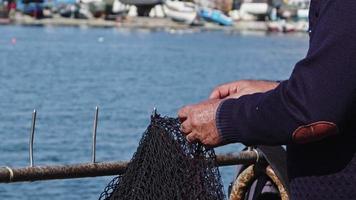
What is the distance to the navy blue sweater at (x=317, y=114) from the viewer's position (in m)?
2.34

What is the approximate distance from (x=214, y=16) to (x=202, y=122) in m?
96.8

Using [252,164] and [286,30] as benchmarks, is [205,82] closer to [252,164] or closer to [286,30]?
[252,164]

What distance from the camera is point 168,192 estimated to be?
276cm

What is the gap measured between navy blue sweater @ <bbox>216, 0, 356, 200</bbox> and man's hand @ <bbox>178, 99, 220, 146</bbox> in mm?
20

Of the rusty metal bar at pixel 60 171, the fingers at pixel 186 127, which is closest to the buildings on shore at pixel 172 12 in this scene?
the rusty metal bar at pixel 60 171

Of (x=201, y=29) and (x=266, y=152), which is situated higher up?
(x=266, y=152)

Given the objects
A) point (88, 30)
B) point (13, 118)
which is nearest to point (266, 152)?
point (13, 118)

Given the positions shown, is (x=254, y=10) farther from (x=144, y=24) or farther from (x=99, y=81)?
(x=99, y=81)

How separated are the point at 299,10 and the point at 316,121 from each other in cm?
9746

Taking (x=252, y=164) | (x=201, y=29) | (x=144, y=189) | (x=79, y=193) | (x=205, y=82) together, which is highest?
(x=144, y=189)

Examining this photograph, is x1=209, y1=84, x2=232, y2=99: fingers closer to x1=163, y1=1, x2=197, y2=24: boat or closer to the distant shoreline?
x1=163, y1=1, x2=197, y2=24: boat

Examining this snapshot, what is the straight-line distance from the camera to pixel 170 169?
109 inches

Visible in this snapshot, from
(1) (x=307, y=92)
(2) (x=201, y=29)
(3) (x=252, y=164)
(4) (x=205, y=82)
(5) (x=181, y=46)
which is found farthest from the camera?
(2) (x=201, y=29)

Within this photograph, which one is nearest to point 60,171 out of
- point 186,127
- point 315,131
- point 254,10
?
point 186,127
